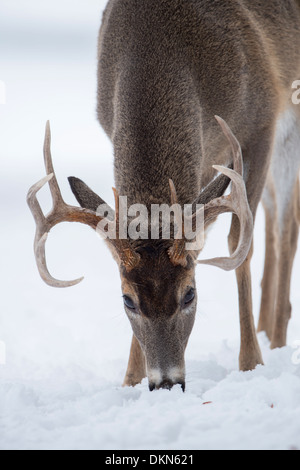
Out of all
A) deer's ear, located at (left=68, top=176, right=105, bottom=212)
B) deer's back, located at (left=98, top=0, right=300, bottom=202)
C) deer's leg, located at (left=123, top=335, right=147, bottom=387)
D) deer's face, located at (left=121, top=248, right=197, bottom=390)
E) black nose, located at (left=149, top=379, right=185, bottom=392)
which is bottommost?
deer's leg, located at (left=123, top=335, right=147, bottom=387)

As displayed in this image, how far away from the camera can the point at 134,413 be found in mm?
4469

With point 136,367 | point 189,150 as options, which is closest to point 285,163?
point 189,150

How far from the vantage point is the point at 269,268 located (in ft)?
26.0

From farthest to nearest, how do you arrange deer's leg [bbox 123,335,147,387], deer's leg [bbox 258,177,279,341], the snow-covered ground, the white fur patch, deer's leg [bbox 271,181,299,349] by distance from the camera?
deer's leg [bbox 258,177,279,341] < the white fur patch < deer's leg [bbox 271,181,299,349] < deer's leg [bbox 123,335,147,387] < the snow-covered ground

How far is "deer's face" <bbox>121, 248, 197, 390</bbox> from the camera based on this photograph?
4844mm

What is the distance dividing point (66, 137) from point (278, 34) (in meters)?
6.86

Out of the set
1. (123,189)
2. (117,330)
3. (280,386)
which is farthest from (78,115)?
(280,386)

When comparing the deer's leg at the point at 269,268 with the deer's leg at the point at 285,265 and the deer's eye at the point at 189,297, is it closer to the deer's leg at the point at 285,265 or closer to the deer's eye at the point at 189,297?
the deer's leg at the point at 285,265

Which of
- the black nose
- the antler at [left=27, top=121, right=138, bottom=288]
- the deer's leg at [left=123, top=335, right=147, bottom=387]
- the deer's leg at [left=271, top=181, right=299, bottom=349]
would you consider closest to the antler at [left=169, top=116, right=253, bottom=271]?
the antler at [left=27, top=121, right=138, bottom=288]

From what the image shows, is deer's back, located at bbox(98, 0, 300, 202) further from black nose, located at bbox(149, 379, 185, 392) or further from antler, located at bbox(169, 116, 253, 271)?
black nose, located at bbox(149, 379, 185, 392)

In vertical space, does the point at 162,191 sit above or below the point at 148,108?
below

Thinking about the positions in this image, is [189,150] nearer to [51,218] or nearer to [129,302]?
[51,218]
